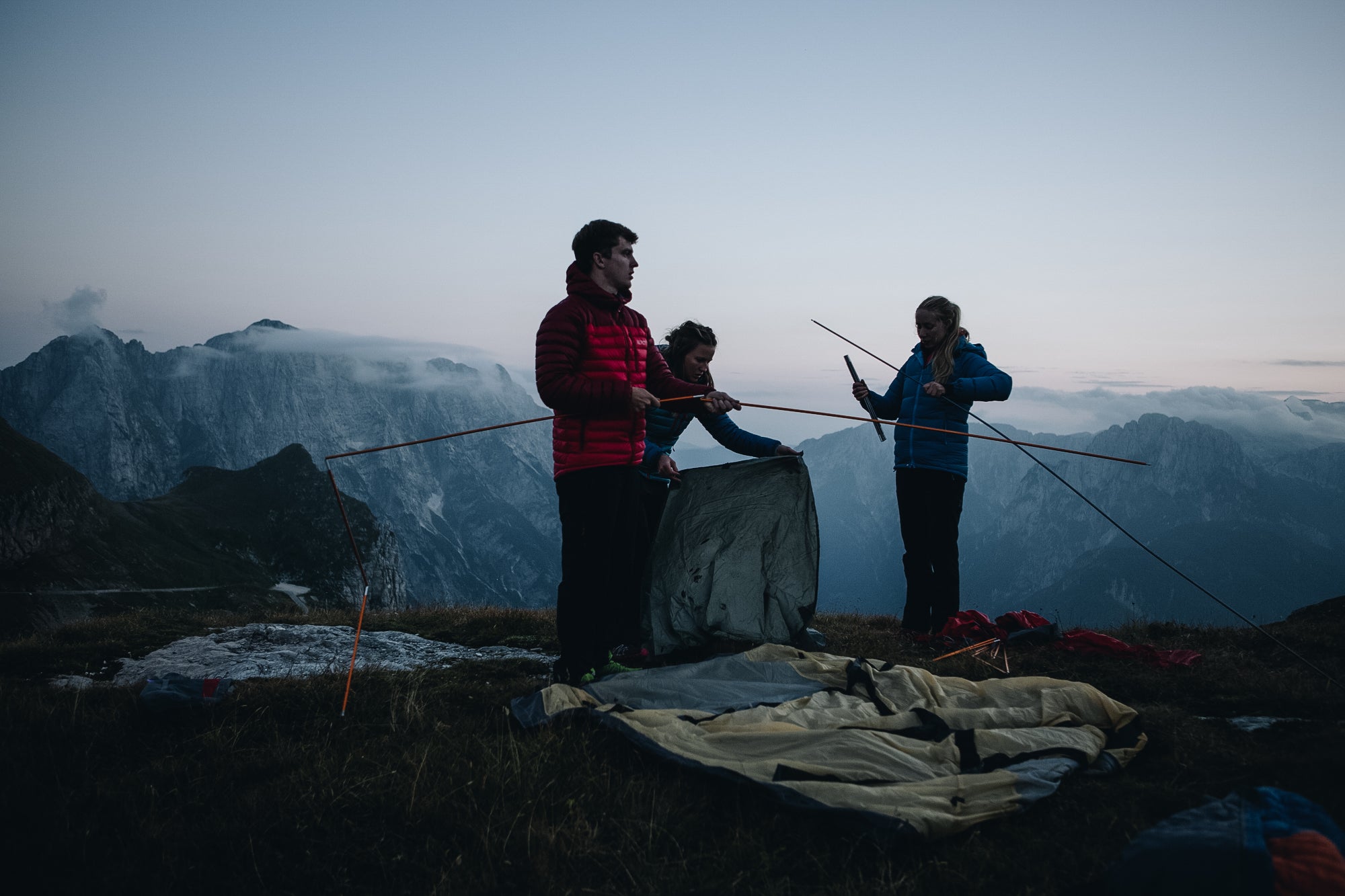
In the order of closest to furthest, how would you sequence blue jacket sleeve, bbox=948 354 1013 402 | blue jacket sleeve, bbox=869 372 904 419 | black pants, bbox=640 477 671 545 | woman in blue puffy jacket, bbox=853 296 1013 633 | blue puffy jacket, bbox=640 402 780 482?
blue puffy jacket, bbox=640 402 780 482
black pants, bbox=640 477 671 545
blue jacket sleeve, bbox=948 354 1013 402
woman in blue puffy jacket, bbox=853 296 1013 633
blue jacket sleeve, bbox=869 372 904 419

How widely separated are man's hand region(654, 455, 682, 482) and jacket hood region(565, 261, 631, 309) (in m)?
1.61

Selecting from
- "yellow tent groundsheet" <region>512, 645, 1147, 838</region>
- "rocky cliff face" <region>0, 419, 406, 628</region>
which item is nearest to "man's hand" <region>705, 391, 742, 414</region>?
"yellow tent groundsheet" <region>512, 645, 1147, 838</region>

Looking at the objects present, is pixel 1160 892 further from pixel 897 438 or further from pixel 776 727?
pixel 897 438

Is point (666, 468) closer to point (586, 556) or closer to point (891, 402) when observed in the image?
point (586, 556)

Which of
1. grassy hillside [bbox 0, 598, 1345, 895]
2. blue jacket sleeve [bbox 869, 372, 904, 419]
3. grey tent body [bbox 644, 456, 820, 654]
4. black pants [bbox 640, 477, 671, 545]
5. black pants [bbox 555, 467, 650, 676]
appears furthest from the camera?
blue jacket sleeve [bbox 869, 372, 904, 419]

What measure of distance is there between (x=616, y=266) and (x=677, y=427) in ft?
6.79

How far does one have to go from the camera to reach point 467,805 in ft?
10.9

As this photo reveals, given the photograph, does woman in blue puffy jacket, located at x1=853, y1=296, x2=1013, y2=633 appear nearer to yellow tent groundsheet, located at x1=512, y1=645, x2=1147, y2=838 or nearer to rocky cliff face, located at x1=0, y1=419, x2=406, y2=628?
yellow tent groundsheet, located at x1=512, y1=645, x2=1147, y2=838

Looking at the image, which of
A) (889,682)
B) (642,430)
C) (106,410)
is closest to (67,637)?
(642,430)

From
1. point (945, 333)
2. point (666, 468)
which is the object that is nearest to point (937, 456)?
point (945, 333)

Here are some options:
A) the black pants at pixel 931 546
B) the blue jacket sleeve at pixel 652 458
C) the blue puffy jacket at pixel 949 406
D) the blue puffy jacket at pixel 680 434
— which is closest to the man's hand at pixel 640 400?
the blue puffy jacket at pixel 680 434

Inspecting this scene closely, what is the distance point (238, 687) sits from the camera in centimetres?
480

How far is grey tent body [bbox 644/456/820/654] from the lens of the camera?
6.38 m

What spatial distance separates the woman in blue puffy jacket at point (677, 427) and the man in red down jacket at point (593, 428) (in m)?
1.08
